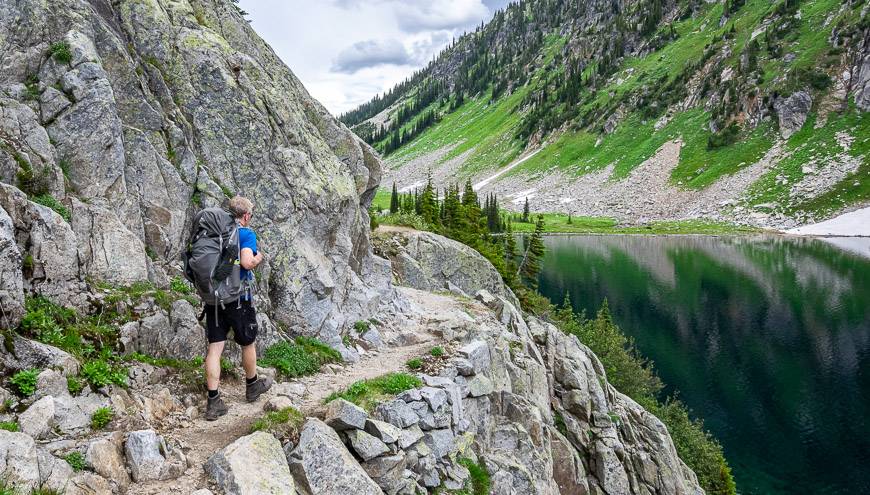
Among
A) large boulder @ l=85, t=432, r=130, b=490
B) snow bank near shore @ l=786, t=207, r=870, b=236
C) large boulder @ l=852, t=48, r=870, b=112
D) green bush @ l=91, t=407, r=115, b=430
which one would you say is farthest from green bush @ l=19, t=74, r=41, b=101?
large boulder @ l=852, t=48, r=870, b=112

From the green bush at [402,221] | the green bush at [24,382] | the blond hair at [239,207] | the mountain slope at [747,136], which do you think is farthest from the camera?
the mountain slope at [747,136]

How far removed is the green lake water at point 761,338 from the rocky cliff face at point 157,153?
37.7 metres

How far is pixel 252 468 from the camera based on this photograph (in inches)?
309

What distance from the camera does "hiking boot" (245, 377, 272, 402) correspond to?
412 inches

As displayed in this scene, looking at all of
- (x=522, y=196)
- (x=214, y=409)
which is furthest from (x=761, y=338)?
(x=522, y=196)

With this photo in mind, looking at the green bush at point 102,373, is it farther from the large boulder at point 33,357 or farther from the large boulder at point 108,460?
the large boulder at point 108,460

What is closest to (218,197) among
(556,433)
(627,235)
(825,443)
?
(556,433)

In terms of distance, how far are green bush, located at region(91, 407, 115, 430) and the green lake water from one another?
42471 millimetres

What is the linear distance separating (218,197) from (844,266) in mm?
113292

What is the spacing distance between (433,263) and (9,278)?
26.8m

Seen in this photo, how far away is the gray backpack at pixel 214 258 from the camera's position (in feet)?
30.6

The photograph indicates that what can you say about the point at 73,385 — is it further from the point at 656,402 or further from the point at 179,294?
the point at 656,402

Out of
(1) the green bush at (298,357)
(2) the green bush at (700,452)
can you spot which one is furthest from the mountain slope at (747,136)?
(1) the green bush at (298,357)

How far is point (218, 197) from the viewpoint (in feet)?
47.5
